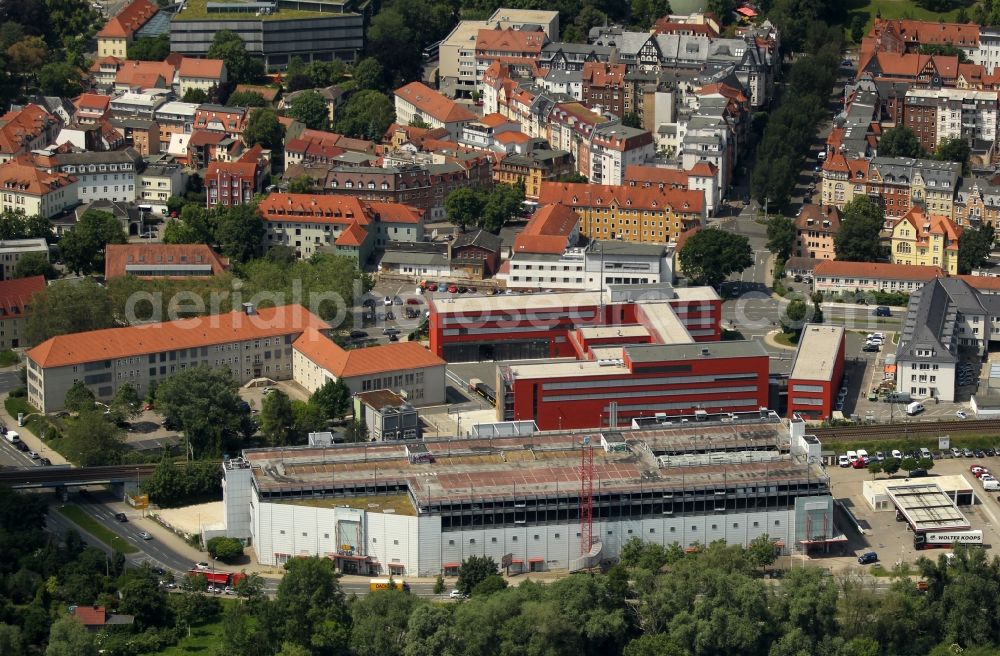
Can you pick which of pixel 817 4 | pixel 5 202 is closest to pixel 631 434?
pixel 5 202

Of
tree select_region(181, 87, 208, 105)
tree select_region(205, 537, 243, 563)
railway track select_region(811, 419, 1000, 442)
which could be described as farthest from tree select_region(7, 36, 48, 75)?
railway track select_region(811, 419, 1000, 442)

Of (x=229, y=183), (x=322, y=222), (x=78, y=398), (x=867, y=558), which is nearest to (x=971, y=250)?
(x=322, y=222)

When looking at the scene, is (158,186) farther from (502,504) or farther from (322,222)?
(502,504)

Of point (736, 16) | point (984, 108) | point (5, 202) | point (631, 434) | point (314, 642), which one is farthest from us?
point (736, 16)

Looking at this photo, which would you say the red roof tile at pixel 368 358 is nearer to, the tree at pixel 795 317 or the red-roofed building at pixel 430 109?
the tree at pixel 795 317

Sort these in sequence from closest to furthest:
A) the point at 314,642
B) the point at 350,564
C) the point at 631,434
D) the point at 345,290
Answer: the point at 314,642 → the point at 350,564 → the point at 631,434 → the point at 345,290

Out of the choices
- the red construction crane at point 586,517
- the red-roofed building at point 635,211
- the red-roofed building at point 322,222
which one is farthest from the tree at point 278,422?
the red-roofed building at point 635,211

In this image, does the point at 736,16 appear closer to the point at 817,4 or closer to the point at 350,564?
the point at 817,4
